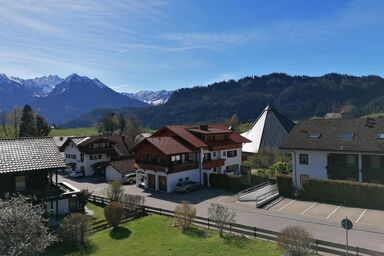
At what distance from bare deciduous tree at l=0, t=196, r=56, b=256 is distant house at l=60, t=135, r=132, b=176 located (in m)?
46.6

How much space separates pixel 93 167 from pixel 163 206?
103ft

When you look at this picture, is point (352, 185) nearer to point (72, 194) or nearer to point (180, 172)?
point (180, 172)

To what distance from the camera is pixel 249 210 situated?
1449 inches

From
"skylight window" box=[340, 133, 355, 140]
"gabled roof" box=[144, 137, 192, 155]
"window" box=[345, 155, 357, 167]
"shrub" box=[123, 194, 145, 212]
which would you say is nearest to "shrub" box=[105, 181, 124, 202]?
"shrub" box=[123, 194, 145, 212]

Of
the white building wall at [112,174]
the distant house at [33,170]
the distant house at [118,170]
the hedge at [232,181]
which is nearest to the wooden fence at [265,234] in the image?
the distant house at [33,170]

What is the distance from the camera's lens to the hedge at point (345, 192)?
35.8 metres

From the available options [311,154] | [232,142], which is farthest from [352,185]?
[232,142]

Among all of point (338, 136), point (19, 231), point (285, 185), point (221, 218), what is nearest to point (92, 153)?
point (285, 185)

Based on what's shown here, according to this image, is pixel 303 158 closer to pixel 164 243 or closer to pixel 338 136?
pixel 338 136

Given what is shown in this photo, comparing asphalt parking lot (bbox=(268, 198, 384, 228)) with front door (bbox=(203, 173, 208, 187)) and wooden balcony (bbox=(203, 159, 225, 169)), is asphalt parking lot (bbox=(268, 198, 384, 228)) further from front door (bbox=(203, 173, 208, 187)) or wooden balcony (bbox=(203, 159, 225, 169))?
wooden balcony (bbox=(203, 159, 225, 169))

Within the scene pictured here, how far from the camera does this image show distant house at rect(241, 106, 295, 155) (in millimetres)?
79250

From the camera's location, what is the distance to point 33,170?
32.1m

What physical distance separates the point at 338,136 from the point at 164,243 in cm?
2666

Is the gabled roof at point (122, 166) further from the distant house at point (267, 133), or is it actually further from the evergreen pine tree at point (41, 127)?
the evergreen pine tree at point (41, 127)
